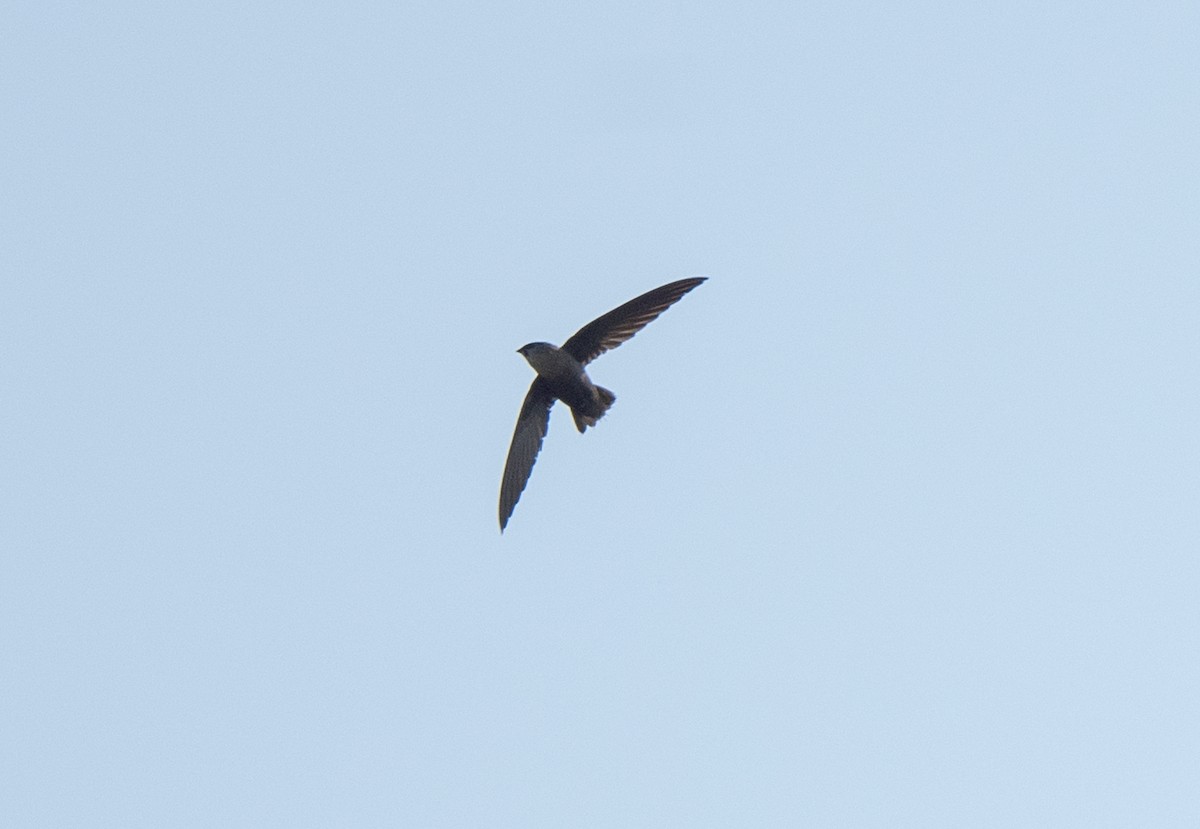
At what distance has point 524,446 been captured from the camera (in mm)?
17453

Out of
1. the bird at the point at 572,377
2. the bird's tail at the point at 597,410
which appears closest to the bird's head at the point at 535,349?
the bird at the point at 572,377

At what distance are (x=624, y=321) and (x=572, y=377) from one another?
69cm

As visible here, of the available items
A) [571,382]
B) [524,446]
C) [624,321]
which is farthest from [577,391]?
[524,446]

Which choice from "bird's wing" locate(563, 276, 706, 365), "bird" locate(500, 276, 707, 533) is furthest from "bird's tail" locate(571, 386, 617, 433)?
"bird's wing" locate(563, 276, 706, 365)

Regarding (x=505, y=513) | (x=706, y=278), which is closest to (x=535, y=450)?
(x=505, y=513)

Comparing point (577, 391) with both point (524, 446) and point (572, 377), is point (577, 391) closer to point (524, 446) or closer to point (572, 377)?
point (572, 377)

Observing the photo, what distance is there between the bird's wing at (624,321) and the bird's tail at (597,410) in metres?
0.41

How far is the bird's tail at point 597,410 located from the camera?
55.2ft

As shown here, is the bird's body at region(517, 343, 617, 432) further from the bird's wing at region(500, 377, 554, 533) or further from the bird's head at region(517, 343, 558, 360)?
the bird's wing at region(500, 377, 554, 533)

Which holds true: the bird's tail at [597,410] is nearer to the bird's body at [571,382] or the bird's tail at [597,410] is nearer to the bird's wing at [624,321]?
the bird's body at [571,382]

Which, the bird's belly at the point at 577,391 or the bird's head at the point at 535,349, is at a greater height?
the bird's head at the point at 535,349

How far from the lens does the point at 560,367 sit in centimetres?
1667

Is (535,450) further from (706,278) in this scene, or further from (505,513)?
(706,278)

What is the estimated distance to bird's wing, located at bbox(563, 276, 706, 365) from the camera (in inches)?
665
